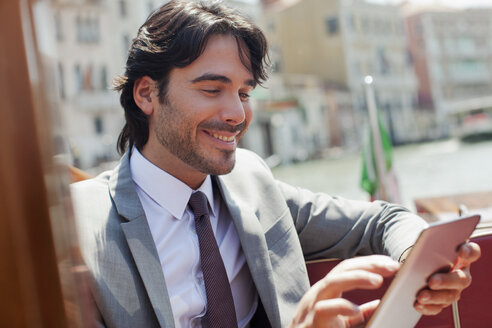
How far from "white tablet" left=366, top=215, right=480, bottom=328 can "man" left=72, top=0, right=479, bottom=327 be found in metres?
0.40

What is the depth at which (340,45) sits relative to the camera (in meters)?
29.3

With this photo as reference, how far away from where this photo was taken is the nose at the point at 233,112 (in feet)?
3.76

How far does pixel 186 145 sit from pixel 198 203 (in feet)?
0.47

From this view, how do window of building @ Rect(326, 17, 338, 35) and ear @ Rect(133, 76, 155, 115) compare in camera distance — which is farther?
window of building @ Rect(326, 17, 338, 35)

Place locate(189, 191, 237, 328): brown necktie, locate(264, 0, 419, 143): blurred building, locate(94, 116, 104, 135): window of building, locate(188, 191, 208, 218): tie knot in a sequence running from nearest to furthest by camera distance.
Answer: locate(189, 191, 237, 328): brown necktie
locate(188, 191, 208, 218): tie knot
locate(94, 116, 104, 135): window of building
locate(264, 0, 419, 143): blurred building

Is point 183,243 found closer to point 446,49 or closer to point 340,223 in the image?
point 340,223

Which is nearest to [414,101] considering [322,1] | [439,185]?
[322,1]

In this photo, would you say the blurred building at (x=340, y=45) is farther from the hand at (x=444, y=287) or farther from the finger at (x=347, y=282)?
the finger at (x=347, y=282)

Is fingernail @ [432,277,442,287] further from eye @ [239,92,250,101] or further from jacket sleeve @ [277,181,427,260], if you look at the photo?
eye @ [239,92,250,101]

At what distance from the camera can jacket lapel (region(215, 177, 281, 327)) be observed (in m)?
1.04

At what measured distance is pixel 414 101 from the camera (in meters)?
33.1

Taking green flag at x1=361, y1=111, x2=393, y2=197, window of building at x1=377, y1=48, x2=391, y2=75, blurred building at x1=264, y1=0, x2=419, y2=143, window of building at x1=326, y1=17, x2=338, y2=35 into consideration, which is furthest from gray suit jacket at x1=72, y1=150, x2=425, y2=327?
window of building at x1=377, y1=48, x2=391, y2=75

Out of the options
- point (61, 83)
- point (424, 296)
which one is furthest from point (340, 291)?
point (61, 83)

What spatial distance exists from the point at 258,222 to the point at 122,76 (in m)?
0.57
